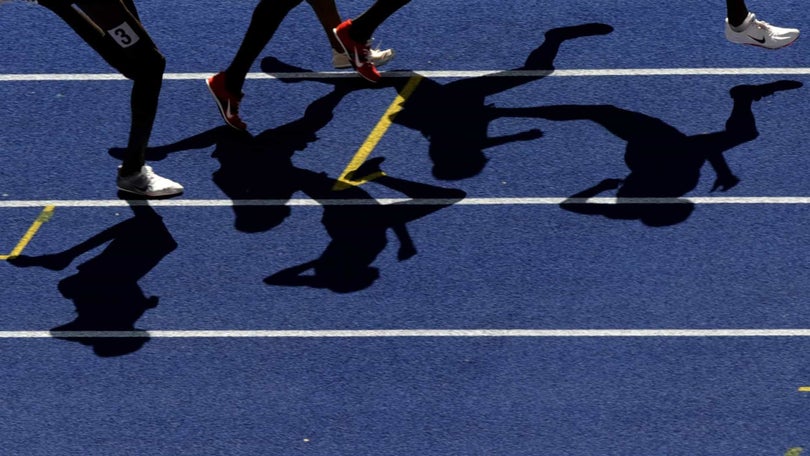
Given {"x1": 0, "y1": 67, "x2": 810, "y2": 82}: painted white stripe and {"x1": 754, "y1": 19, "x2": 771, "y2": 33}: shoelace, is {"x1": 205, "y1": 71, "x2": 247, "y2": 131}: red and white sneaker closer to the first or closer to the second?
{"x1": 0, "y1": 67, "x2": 810, "y2": 82}: painted white stripe

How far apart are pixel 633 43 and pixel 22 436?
16.7ft

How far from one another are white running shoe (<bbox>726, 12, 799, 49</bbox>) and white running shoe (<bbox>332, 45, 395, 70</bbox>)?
7.40ft

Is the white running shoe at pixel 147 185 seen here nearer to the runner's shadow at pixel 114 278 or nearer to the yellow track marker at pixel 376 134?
the runner's shadow at pixel 114 278

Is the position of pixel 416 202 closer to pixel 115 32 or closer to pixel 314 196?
pixel 314 196

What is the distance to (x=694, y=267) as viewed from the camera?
A: 8266 mm

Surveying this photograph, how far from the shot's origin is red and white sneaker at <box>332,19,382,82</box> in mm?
9688

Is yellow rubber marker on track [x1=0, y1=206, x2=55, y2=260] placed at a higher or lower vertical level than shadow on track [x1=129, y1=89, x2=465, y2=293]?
higher

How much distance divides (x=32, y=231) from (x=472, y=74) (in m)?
3.11

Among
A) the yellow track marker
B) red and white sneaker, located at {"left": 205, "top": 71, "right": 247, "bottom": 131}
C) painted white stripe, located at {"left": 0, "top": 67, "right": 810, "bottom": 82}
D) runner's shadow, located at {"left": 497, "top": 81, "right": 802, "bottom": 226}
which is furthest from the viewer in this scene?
painted white stripe, located at {"left": 0, "top": 67, "right": 810, "bottom": 82}

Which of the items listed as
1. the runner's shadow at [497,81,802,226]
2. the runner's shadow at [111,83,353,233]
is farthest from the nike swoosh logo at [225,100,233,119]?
the runner's shadow at [497,81,802,226]

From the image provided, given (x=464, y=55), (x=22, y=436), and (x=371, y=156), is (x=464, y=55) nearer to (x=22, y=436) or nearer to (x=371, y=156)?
(x=371, y=156)

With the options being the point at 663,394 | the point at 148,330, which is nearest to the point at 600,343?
the point at 663,394

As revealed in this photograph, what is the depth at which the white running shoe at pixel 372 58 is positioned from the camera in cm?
998

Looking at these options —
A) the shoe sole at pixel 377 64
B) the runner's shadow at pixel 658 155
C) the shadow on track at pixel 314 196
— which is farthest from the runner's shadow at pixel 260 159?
the runner's shadow at pixel 658 155
